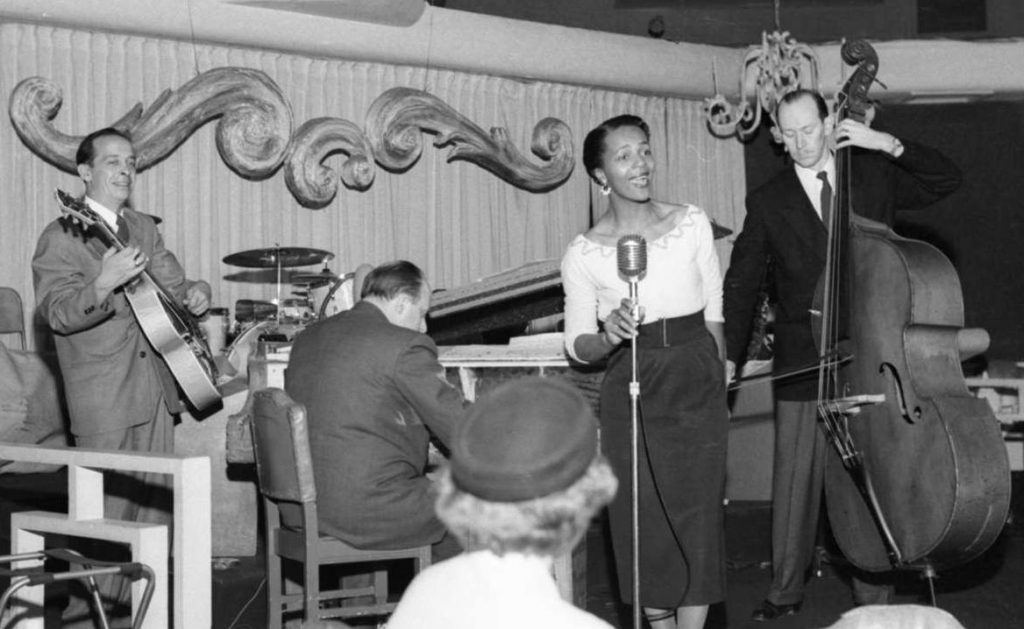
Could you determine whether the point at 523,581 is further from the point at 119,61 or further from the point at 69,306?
the point at 119,61

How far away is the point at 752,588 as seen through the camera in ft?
16.7

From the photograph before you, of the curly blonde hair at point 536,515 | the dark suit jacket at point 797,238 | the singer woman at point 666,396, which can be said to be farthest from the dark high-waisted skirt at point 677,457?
the curly blonde hair at point 536,515

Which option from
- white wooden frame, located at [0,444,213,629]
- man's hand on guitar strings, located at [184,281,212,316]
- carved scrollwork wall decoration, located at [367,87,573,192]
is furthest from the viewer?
carved scrollwork wall decoration, located at [367,87,573,192]

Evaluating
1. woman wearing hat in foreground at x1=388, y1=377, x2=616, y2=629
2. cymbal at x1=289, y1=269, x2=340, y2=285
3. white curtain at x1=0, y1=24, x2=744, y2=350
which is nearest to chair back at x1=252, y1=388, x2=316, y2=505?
woman wearing hat in foreground at x1=388, y1=377, x2=616, y2=629

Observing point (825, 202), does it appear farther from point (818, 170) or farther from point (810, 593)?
point (810, 593)

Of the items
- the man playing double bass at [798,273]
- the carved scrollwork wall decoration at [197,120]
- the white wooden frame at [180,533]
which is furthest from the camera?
the carved scrollwork wall decoration at [197,120]

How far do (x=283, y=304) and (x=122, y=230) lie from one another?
1.98 m

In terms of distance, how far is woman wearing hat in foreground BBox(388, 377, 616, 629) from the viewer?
1.50 meters

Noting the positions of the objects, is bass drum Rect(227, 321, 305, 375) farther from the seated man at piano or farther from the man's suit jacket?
the seated man at piano

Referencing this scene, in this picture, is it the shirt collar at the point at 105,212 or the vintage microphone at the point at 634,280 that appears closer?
the vintage microphone at the point at 634,280

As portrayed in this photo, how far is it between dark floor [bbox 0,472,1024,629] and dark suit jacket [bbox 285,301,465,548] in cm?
89

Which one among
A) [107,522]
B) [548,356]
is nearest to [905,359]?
[548,356]

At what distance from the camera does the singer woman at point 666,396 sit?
11.9ft

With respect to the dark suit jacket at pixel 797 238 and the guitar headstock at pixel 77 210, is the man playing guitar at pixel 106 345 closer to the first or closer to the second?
the guitar headstock at pixel 77 210
